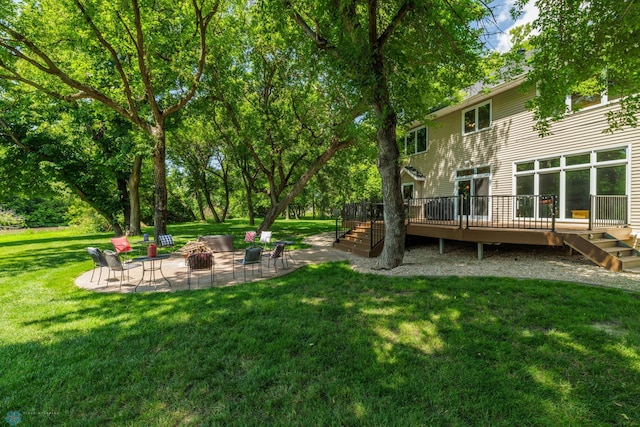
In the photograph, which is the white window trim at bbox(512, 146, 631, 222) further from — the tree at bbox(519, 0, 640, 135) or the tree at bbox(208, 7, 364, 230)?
the tree at bbox(208, 7, 364, 230)

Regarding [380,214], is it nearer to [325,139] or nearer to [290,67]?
[325,139]

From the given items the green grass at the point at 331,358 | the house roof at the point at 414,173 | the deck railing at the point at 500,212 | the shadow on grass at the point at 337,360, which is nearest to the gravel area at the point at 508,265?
the deck railing at the point at 500,212

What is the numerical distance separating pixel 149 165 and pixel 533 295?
22.4 m

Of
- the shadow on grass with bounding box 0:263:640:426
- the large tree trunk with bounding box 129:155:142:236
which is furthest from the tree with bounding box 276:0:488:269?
the large tree trunk with bounding box 129:155:142:236

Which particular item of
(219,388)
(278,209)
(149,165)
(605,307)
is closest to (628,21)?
(605,307)

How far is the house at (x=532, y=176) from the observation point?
7.88 metres

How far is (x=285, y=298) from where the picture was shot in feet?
17.4

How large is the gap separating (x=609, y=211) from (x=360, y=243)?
766 centimetres

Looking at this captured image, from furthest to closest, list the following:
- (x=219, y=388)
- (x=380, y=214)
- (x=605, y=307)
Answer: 1. (x=380, y=214)
2. (x=605, y=307)
3. (x=219, y=388)

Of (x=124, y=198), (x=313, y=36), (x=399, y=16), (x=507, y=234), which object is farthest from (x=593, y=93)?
(x=124, y=198)

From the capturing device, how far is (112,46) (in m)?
9.99

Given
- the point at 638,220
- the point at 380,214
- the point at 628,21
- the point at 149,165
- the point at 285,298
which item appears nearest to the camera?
the point at 628,21

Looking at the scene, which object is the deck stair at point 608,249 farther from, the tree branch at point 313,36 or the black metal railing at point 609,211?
the tree branch at point 313,36

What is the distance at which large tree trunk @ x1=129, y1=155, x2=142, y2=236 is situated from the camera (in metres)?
16.3
